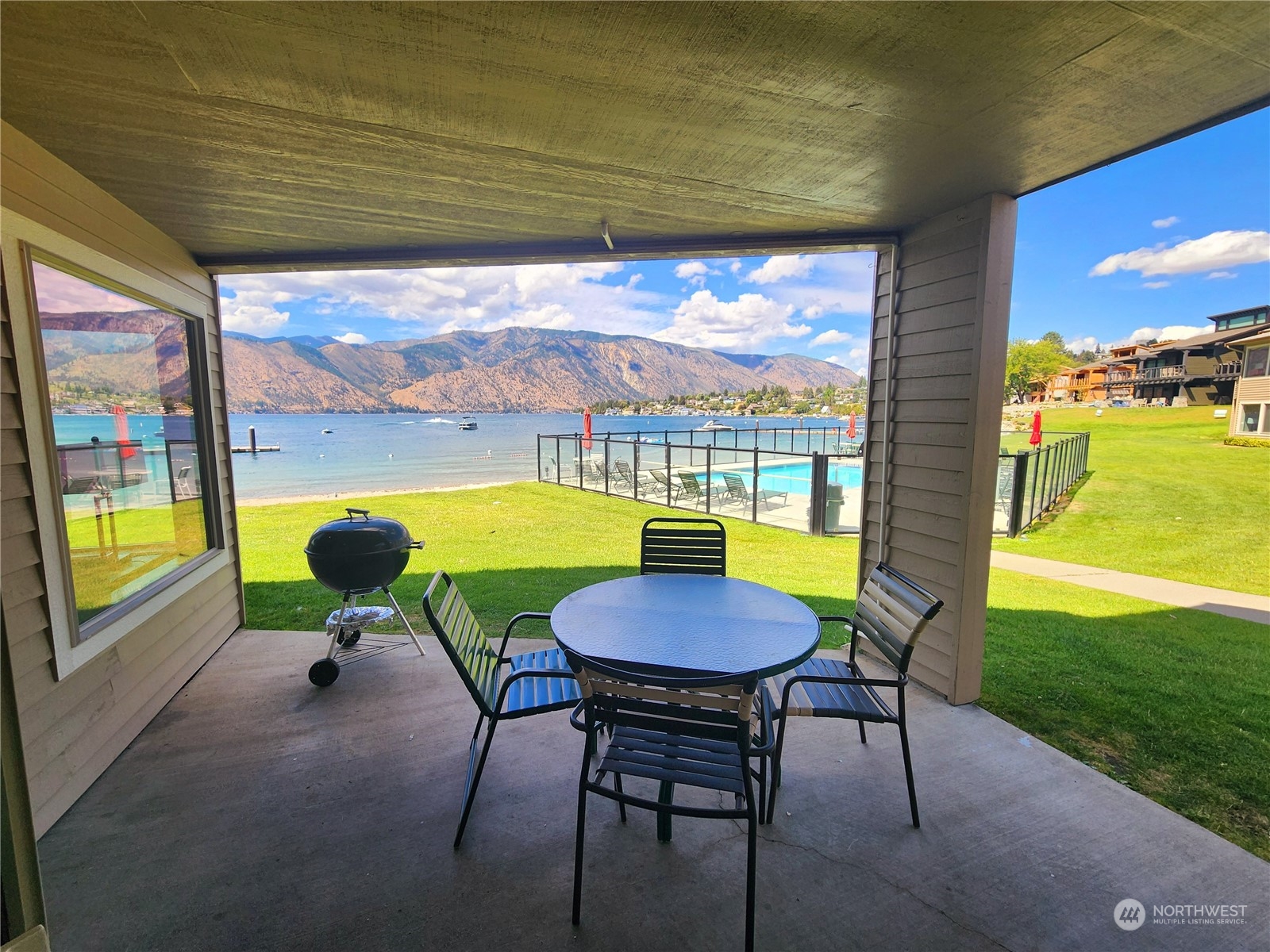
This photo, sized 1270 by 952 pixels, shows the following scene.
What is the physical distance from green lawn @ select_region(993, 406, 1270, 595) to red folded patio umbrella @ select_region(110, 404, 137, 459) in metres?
8.17

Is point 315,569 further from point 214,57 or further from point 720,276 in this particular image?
point 720,276

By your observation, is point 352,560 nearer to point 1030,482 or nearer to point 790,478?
point 790,478

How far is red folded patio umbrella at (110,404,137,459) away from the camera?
2.72m

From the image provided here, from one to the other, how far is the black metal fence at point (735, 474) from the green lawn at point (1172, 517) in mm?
2203

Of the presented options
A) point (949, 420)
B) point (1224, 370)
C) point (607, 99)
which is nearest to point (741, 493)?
point (949, 420)

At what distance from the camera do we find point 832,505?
7.15 m

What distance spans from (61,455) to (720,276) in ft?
226

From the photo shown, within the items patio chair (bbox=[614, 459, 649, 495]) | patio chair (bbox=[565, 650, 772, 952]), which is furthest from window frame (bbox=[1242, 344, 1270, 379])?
patio chair (bbox=[565, 650, 772, 952])

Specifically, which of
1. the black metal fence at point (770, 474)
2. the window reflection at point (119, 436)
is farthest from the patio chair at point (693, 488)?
the window reflection at point (119, 436)

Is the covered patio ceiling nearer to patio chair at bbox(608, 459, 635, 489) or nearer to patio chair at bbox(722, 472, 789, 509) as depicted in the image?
patio chair at bbox(722, 472, 789, 509)

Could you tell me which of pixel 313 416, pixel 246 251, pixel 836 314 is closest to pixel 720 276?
pixel 836 314

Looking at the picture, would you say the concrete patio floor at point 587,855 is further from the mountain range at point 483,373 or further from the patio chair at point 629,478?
the mountain range at point 483,373

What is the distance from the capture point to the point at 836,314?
234ft
